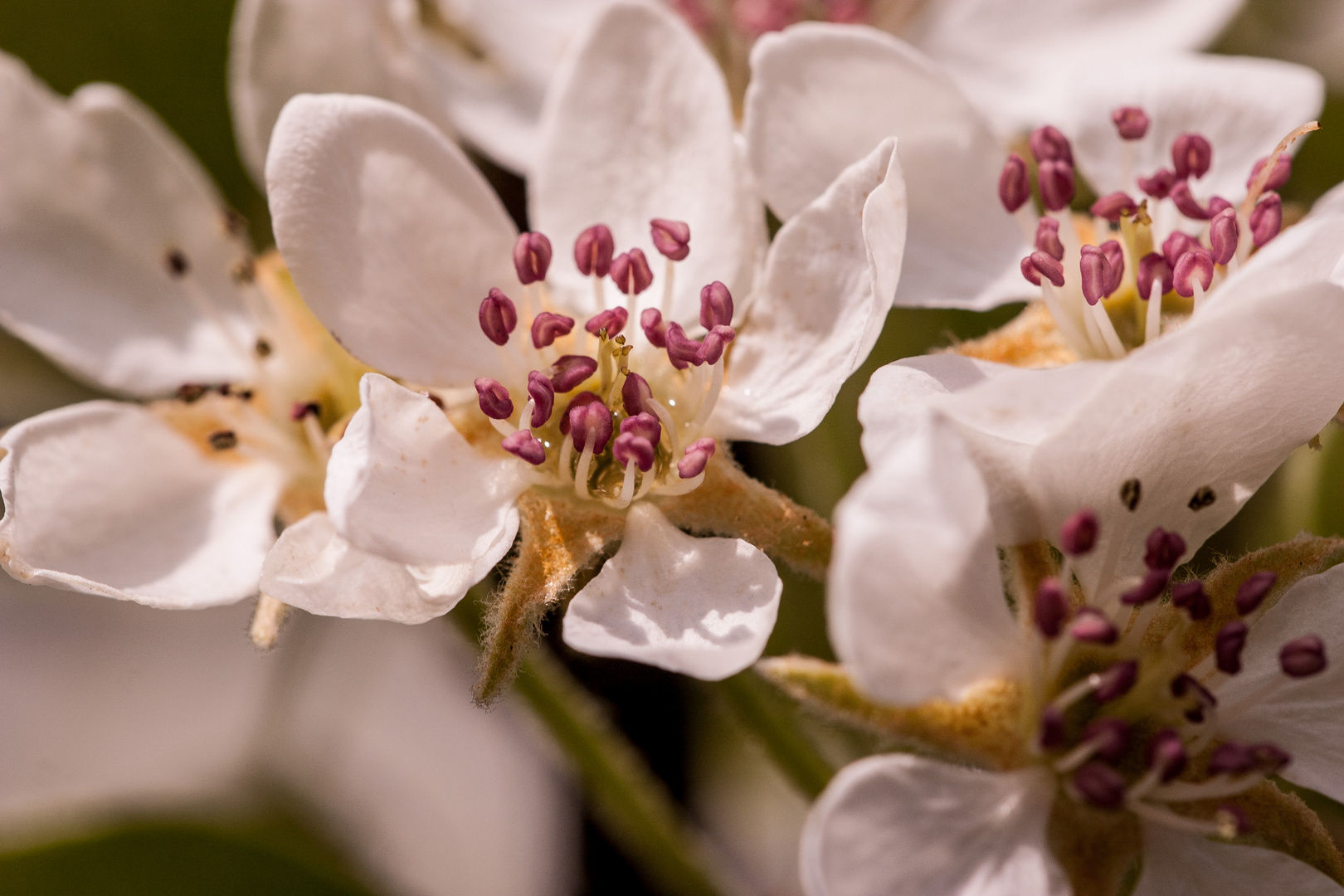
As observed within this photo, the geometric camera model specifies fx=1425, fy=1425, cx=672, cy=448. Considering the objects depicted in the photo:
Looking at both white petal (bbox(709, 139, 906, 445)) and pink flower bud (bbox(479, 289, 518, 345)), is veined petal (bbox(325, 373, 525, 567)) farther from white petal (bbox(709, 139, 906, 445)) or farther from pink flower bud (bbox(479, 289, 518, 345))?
white petal (bbox(709, 139, 906, 445))

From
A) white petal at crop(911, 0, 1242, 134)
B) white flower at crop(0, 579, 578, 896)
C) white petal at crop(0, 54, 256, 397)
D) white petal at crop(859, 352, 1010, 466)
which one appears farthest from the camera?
white flower at crop(0, 579, 578, 896)

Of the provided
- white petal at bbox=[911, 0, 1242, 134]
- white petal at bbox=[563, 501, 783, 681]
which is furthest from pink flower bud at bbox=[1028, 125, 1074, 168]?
white petal at bbox=[563, 501, 783, 681]

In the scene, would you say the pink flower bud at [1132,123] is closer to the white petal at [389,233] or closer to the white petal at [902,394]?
the white petal at [902,394]

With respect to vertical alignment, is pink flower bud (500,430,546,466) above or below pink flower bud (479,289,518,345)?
below

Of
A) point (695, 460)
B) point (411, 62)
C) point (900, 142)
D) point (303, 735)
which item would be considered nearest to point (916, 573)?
point (695, 460)

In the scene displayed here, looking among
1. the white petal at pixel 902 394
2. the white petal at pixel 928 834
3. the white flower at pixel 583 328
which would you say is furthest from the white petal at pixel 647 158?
the white petal at pixel 928 834

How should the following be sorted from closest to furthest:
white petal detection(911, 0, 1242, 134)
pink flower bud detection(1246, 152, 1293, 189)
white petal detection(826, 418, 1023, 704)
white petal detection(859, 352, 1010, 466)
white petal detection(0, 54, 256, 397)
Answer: white petal detection(826, 418, 1023, 704), white petal detection(859, 352, 1010, 466), pink flower bud detection(1246, 152, 1293, 189), white petal detection(0, 54, 256, 397), white petal detection(911, 0, 1242, 134)
